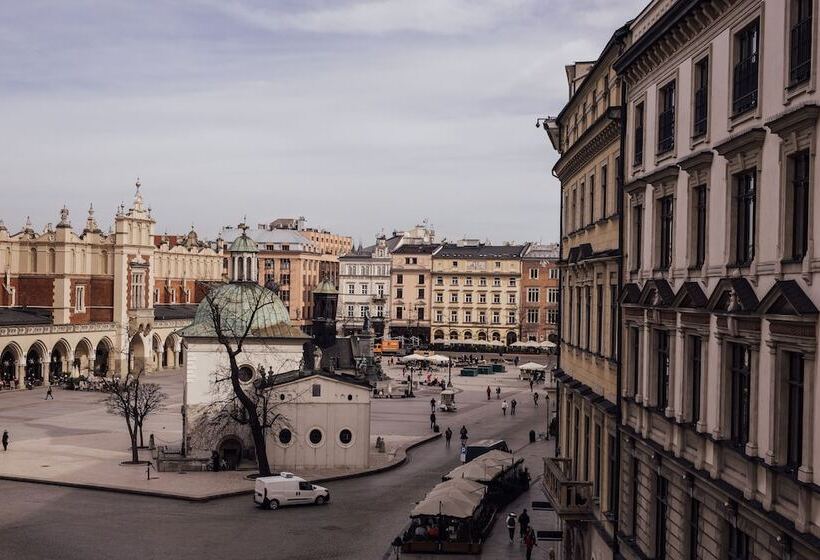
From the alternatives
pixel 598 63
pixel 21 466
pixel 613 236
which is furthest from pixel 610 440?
pixel 21 466

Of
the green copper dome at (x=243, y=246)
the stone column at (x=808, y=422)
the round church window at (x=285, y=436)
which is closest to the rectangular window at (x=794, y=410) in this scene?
the stone column at (x=808, y=422)

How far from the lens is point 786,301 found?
13438 mm

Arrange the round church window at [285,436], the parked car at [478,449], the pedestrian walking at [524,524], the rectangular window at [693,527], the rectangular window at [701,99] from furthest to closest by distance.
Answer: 1. the round church window at [285,436]
2. the parked car at [478,449]
3. the pedestrian walking at [524,524]
4. the rectangular window at [693,527]
5. the rectangular window at [701,99]

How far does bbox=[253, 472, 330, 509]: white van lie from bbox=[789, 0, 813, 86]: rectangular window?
31606 mm

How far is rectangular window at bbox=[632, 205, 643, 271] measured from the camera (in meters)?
21.8

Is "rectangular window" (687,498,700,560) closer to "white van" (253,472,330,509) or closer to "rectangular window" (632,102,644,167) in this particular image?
"rectangular window" (632,102,644,167)

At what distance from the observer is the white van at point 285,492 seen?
4178cm

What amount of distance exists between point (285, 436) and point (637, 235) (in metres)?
30.7

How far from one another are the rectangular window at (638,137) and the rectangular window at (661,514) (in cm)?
624

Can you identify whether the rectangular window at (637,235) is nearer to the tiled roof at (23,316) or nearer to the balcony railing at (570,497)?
the balcony railing at (570,497)

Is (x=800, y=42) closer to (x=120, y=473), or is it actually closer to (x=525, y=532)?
(x=525, y=532)

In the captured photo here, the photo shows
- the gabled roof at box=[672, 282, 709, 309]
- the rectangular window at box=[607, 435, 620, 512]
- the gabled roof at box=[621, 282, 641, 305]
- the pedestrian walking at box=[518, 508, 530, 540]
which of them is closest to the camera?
the gabled roof at box=[672, 282, 709, 309]

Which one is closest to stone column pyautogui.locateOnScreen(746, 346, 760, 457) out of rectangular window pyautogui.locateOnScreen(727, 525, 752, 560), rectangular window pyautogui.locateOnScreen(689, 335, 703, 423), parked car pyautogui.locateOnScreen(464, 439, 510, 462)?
rectangular window pyautogui.locateOnScreen(727, 525, 752, 560)

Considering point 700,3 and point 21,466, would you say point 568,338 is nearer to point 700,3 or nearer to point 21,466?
point 700,3
